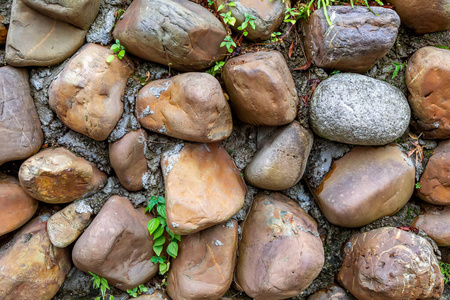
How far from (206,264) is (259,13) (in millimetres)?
2194

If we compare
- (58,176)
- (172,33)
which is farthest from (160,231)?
(172,33)

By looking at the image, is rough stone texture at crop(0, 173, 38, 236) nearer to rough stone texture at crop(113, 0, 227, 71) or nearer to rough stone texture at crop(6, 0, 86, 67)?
rough stone texture at crop(6, 0, 86, 67)

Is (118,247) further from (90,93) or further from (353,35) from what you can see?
(353,35)

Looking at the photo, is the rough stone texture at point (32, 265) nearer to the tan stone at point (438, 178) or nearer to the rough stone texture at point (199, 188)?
the rough stone texture at point (199, 188)

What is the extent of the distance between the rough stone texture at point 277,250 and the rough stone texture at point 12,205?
6.23ft

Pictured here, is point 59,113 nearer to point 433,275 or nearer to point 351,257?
point 351,257

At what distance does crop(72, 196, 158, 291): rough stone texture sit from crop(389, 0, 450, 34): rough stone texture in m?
2.87

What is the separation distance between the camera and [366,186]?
277cm

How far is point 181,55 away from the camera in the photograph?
254cm

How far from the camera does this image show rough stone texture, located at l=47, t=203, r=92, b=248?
2.64 m

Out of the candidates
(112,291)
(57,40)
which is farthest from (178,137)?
(112,291)

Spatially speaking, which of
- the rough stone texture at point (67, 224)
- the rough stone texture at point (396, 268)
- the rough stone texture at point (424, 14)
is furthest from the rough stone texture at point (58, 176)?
the rough stone texture at point (424, 14)

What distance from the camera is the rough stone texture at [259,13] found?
8.50 feet

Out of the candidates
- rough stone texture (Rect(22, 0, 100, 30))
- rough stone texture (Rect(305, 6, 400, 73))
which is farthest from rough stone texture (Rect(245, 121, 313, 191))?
rough stone texture (Rect(22, 0, 100, 30))
